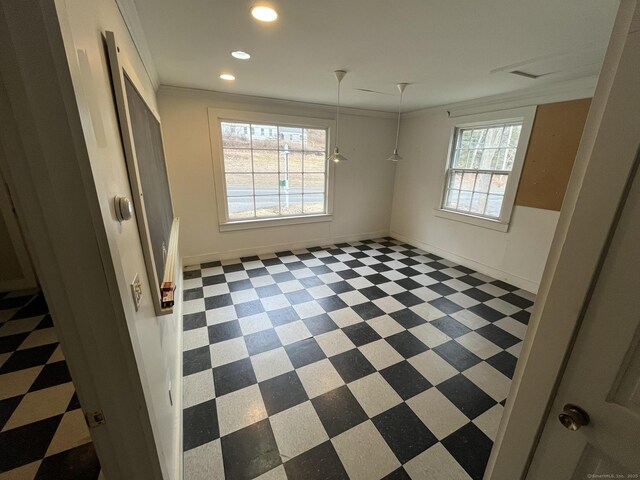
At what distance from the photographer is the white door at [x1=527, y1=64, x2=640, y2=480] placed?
58cm

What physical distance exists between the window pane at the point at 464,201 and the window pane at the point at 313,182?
221cm

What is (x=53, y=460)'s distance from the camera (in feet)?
4.15

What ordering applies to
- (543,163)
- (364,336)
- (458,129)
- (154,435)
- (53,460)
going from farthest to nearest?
(458,129) < (543,163) < (364,336) < (53,460) < (154,435)

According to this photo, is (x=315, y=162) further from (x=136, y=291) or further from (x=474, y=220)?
(x=136, y=291)

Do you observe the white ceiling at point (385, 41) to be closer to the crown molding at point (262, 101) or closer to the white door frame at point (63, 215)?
the crown molding at point (262, 101)

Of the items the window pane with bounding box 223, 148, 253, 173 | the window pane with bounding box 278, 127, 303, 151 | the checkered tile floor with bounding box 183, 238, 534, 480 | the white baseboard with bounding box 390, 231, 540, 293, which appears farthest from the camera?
the window pane with bounding box 278, 127, 303, 151

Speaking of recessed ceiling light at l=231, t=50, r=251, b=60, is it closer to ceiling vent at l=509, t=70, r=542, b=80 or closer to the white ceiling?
the white ceiling

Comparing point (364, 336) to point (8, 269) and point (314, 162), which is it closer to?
point (314, 162)

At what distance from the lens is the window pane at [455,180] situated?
12.6 feet

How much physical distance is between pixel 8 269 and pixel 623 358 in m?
4.53

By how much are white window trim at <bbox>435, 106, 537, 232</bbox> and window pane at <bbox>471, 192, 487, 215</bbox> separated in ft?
0.29

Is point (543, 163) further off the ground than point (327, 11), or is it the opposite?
point (327, 11)

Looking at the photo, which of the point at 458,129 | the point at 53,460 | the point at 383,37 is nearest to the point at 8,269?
the point at 53,460

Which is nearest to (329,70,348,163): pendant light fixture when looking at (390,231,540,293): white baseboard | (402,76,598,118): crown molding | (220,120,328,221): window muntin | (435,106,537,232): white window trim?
(220,120,328,221): window muntin
